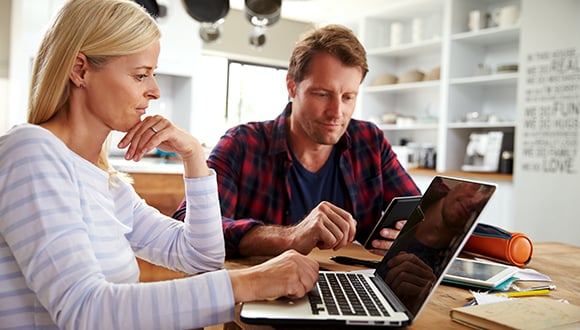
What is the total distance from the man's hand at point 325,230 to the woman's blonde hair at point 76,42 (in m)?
0.52

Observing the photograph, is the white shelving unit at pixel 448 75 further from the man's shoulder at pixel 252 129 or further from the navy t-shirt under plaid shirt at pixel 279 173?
the man's shoulder at pixel 252 129

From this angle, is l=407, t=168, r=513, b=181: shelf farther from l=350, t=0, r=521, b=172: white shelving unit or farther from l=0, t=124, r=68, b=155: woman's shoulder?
l=0, t=124, r=68, b=155: woman's shoulder

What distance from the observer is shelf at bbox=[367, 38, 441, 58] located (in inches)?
199

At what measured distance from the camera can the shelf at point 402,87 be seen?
501 centimetres

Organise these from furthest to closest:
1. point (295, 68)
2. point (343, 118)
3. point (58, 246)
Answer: point (295, 68) < point (343, 118) < point (58, 246)

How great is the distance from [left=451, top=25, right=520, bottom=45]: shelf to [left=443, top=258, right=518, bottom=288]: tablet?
354 centimetres

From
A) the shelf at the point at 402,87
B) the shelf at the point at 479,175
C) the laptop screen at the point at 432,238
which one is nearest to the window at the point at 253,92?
the shelf at the point at 402,87

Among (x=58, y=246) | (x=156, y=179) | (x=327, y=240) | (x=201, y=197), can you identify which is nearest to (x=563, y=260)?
(x=327, y=240)

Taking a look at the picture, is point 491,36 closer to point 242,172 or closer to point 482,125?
point 482,125

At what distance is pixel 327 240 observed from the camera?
116cm

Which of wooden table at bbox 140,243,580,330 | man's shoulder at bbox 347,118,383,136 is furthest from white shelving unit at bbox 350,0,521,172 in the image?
wooden table at bbox 140,243,580,330

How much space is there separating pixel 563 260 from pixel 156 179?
258 centimetres

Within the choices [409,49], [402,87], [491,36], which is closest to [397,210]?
[491,36]

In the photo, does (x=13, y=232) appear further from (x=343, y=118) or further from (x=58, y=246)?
(x=343, y=118)
